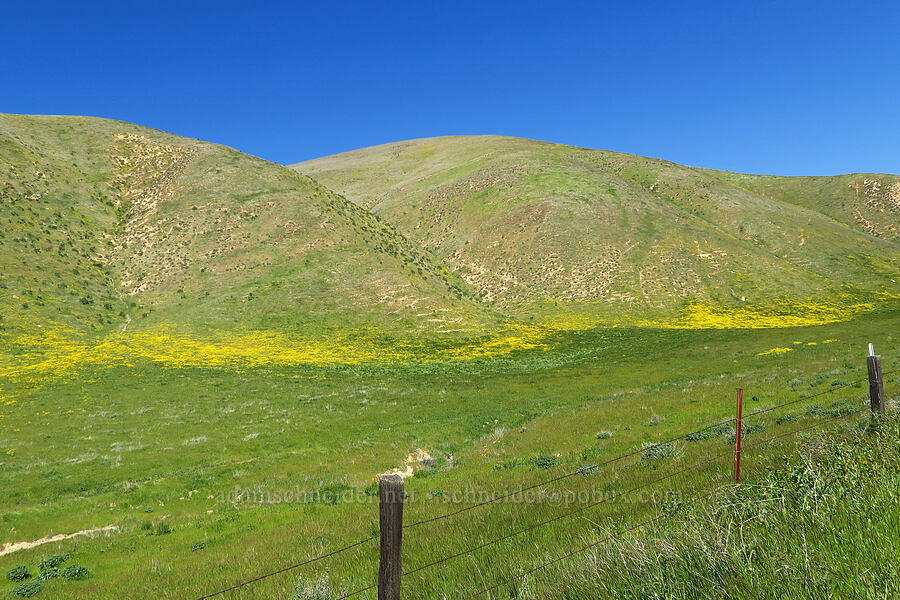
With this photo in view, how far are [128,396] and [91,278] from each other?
42.1m

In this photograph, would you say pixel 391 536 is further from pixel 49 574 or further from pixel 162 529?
pixel 162 529

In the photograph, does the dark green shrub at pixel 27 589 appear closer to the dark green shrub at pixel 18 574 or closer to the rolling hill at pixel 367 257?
the dark green shrub at pixel 18 574

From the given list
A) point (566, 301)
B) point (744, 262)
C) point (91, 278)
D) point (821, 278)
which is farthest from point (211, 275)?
point (821, 278)

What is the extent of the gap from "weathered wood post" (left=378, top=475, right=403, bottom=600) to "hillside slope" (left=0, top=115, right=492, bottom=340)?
56.0 m

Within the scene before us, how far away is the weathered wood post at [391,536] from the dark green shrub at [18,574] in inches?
485

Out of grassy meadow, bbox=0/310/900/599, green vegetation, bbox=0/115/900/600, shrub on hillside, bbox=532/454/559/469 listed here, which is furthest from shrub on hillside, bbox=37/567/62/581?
shrub on hillside, bbox=532/454/559/469

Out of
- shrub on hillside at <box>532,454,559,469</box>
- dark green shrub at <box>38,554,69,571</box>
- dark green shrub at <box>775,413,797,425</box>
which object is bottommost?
dark green shrub at <box>38,554,69,571</box>

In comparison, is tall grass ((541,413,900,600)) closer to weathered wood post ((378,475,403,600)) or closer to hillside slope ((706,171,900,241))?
weathered wood post ((378,475,403,600))

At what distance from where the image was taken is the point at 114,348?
4797cm

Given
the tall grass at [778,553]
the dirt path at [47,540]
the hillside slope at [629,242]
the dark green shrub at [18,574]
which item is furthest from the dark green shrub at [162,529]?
the hillside slope at [629,242]

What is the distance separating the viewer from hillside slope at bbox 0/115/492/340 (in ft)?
199

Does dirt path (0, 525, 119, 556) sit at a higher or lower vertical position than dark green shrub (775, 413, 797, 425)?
lower

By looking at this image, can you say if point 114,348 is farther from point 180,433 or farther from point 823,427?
point 823,427

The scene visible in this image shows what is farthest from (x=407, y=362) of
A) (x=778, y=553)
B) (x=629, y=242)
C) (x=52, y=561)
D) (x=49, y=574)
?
(x=629, y=242)
